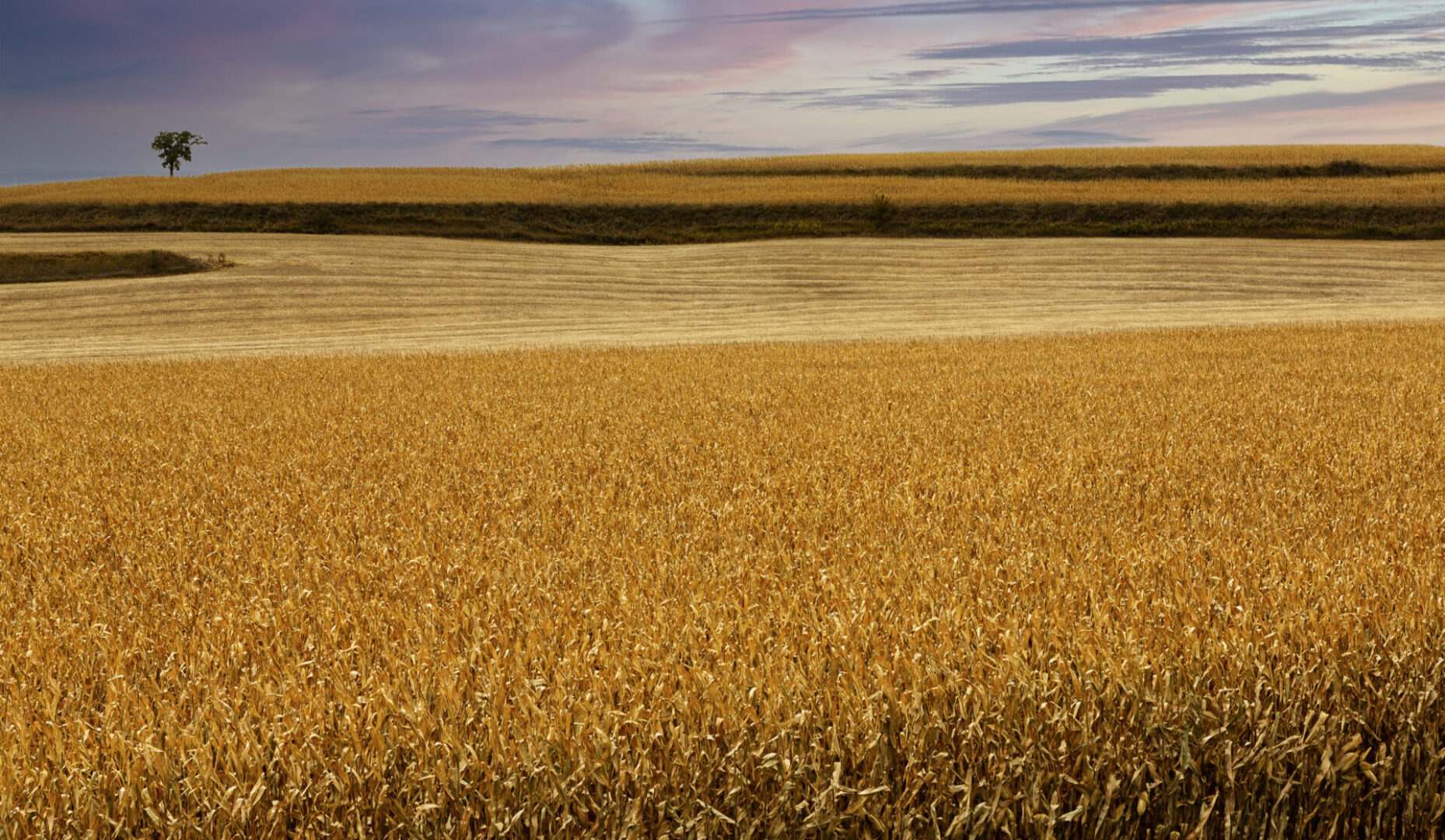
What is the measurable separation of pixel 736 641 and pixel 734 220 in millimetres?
47172

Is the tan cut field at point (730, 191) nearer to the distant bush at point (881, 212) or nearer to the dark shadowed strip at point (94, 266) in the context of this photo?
the distant bush at point (881, 212)

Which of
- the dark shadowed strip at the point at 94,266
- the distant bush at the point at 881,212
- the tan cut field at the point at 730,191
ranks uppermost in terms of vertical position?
the tan cut field at the point at 730,191

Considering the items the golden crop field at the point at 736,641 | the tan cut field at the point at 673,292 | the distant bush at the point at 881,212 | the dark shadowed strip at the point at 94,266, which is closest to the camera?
the golden crop field at the point at 736,641

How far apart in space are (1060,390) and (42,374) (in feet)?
46.1

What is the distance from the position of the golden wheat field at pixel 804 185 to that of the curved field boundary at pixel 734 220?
96 cm

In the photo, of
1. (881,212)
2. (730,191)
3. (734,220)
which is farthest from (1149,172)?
(734,220)

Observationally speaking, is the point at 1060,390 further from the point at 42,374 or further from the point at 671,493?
the point at 42,374

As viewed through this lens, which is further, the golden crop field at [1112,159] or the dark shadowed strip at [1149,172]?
the golden crop field at [1112,159]

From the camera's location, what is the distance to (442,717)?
285cm

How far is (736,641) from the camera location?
344 cm

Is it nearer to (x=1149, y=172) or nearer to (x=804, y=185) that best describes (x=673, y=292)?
(x=804, y=185)

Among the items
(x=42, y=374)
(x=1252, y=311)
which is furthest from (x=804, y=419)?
(x=1252, y=311)

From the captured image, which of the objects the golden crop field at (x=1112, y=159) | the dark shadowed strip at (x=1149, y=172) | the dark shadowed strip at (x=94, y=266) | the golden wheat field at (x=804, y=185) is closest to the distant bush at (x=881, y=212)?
the golden wheat field at (x=804, y=185)

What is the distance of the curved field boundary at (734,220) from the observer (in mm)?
45125
